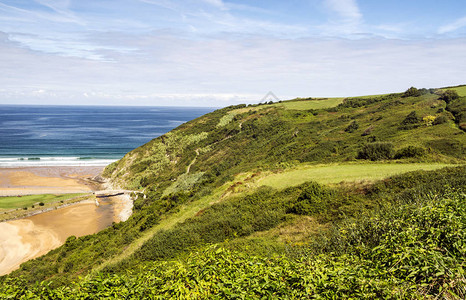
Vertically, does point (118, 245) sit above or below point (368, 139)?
below

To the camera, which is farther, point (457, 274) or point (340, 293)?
point (340, 293)

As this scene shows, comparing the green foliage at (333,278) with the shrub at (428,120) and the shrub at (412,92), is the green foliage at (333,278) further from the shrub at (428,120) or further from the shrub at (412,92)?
the shrub at (412,92)

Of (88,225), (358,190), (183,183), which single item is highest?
(358,190)

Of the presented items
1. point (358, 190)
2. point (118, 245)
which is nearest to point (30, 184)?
point (118, 245)

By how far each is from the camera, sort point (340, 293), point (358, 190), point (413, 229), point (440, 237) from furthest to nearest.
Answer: point (358, 190) → point (413, 229) → point (440, 237) → point (340, 293)

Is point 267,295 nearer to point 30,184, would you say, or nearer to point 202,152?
point 202,152

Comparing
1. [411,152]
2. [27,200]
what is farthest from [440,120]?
[27,200]

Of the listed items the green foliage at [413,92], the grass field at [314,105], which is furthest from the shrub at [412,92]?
the grass field at [314,105]

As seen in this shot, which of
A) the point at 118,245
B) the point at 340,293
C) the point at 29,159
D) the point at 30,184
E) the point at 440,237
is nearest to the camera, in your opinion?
the point at 340,293
